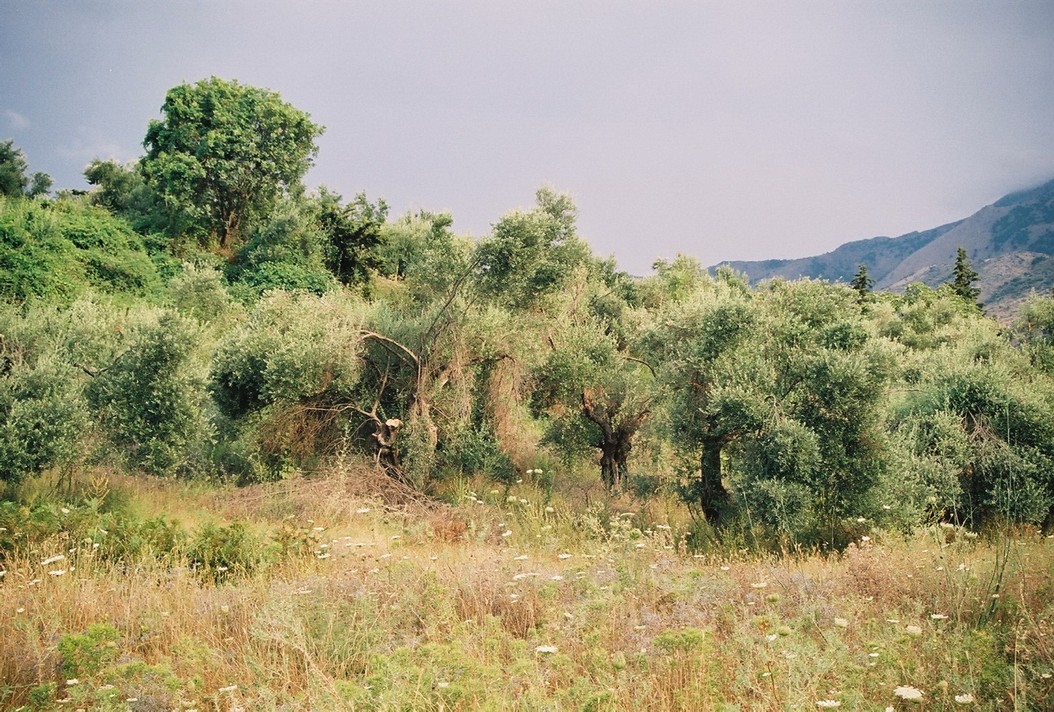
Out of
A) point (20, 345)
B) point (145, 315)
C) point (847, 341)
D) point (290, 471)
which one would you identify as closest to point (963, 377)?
point (847, 341)

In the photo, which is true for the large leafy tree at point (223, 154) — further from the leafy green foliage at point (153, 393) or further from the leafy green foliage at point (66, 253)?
the leafy green foliage at point (153, 393)

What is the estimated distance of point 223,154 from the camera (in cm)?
3238

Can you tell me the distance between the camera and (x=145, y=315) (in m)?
13.0

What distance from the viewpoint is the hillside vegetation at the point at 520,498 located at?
13.3 ft

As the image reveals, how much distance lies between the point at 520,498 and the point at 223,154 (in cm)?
2878

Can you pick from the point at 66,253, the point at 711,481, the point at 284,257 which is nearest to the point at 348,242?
the point at 284,257

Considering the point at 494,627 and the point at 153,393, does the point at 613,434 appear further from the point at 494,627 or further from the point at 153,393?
the point at 494,627

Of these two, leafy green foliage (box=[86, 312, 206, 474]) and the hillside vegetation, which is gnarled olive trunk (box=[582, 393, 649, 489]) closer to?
the hillside vegetation

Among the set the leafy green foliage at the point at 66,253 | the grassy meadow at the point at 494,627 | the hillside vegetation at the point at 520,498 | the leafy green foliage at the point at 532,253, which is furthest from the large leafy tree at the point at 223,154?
the grassy meadow at the point at 494,627

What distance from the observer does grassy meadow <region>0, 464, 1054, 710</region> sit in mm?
3680

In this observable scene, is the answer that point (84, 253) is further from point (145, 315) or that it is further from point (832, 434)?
point (832, 434)

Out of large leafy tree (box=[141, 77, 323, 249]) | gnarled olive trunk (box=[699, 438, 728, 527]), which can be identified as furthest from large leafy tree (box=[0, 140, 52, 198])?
gnarled olive trunk (box=[699, 438, 728, 527])

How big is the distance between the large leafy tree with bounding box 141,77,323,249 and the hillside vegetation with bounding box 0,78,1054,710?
9436 millimetres

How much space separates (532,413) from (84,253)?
72.6 feet
